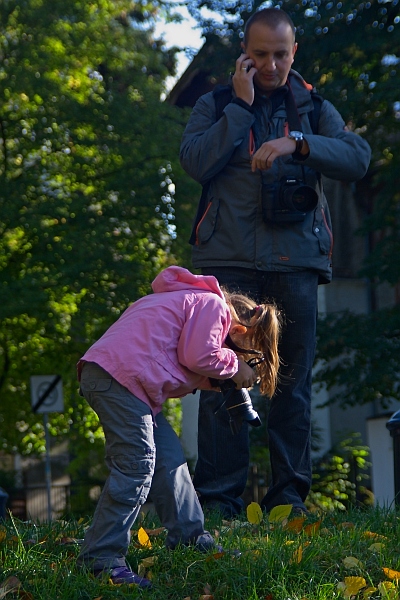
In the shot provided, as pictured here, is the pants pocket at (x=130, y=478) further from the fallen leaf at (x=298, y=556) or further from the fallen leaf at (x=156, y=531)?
the fallen leaf at (x=156, y=531)

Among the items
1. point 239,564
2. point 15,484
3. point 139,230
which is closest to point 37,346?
point 139,230

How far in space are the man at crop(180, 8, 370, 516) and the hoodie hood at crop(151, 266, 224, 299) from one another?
88 cm

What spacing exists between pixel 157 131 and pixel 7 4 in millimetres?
3406

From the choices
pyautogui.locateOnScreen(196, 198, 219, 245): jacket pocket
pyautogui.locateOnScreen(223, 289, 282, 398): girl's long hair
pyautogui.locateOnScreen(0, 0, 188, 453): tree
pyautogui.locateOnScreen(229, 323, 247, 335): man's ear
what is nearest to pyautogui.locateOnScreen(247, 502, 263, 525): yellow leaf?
pyautogui.locateOnScreen(223, 289, 282, 398): girl's long hair

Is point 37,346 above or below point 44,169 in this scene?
below

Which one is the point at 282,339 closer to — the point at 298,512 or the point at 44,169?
the point at 298,512

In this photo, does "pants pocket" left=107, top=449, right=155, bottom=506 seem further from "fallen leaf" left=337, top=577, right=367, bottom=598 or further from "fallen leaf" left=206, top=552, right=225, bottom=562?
"fallen leaf" left=337, top=577, right=367, bottom=598

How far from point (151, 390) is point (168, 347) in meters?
0.16

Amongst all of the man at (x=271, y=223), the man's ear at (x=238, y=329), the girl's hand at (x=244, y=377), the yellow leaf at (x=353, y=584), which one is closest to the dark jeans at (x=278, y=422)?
the man at (x=271, y=223)

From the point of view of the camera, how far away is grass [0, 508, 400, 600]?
127 inches

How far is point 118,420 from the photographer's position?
3.56 m

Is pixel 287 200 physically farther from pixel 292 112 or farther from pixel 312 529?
pixel 312 529

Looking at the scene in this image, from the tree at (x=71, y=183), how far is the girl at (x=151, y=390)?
497 inches

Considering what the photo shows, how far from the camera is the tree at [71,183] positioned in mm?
17000
